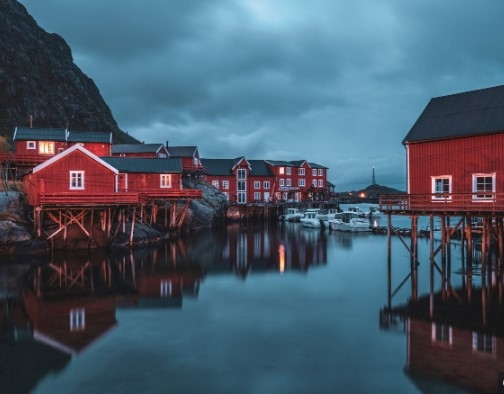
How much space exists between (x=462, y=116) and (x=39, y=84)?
300ft

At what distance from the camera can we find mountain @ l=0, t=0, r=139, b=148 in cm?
8644

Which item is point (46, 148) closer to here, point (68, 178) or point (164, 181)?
point (164, 181)

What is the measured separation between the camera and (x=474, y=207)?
2255 cm

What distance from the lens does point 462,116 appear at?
2631cm

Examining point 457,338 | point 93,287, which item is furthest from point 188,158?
point 457,338

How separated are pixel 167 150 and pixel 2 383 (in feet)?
185

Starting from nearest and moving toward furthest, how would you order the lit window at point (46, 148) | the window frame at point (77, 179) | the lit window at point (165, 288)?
the lit window at point (165, 288) < the window frame at point (77, 179) < the lit window at point (46, 148)

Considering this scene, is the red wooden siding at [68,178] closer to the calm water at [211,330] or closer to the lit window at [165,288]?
the calm water at [211,330]

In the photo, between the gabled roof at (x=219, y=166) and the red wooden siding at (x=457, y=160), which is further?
the gabled roof at (x=219, y=166)

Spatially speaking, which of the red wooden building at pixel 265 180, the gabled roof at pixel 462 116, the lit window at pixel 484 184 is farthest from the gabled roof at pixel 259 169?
the lit window at pixel 484 184

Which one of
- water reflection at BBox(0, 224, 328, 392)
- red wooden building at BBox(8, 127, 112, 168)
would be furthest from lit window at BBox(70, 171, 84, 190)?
red wooden building at BBox(8, 127, 112, 168)

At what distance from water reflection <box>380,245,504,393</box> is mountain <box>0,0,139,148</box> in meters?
75.7

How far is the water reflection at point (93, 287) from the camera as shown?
1414cm

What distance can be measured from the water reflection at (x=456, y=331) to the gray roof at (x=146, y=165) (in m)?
30.0
